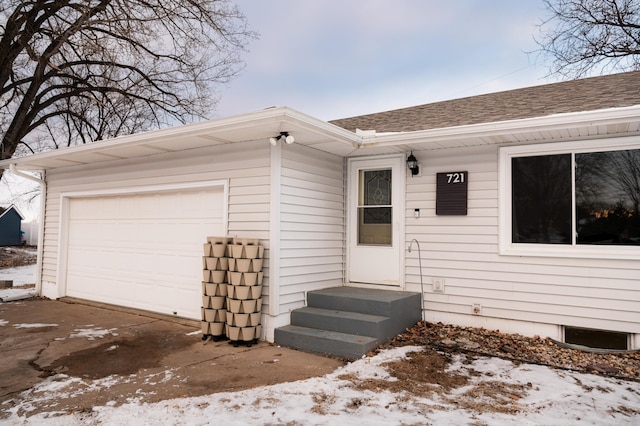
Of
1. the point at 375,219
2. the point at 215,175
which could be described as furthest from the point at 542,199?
the point at 215,175

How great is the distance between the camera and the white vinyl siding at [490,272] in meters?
4.73

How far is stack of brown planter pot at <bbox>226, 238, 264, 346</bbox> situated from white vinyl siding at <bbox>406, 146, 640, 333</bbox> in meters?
2.20

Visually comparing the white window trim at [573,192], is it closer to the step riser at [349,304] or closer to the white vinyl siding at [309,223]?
the step riser at [349,304]

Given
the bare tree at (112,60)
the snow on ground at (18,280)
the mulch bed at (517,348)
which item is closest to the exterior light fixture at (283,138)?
the mulch bed at (517,348)

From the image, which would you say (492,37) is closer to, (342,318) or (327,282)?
(327,282)

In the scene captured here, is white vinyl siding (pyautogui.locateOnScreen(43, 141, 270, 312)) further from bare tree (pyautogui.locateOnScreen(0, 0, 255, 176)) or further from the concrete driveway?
bare tree (pyautogui.locateOnScreen(0, 0, 255, 176))

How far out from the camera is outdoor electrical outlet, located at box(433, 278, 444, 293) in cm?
565

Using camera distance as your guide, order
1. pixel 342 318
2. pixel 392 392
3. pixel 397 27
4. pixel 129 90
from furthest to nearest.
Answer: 1. pixel 129 90
2. pixel 397 27
3. pixel 342 318
4. pixel 392 392

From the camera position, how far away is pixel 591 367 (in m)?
4.17

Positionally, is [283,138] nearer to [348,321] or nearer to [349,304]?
[349,304]

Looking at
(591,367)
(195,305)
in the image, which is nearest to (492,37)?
(591,367)

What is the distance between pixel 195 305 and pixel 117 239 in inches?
93.6

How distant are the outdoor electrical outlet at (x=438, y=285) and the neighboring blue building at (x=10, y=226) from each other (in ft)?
80.7

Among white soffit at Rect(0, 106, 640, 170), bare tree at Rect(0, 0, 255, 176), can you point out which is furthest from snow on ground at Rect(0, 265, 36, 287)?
white soffit at Rect(0, 106, 640, 170)
